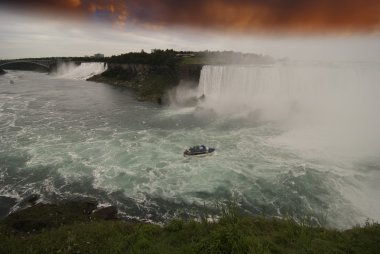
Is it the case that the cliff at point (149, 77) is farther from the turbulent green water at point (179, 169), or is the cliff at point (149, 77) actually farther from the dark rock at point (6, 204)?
the dark rock at point (6, 204)

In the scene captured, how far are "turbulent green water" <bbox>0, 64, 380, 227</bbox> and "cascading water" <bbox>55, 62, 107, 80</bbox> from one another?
7496 centimetres

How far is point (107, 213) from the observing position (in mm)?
17844

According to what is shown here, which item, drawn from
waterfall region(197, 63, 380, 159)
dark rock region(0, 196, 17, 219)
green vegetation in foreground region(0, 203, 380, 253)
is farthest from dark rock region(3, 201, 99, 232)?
waterfall region(197, 63, 380, 159)

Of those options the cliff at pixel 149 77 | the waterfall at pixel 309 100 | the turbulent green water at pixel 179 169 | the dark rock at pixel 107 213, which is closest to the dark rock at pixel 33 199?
the turbulent green water at pixel 179 169

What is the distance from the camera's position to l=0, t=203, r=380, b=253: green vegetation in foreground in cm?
1048

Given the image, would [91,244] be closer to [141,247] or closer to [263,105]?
[141,247]

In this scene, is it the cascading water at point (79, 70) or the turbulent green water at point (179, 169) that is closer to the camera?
the turbulent green water at point (179, 169)

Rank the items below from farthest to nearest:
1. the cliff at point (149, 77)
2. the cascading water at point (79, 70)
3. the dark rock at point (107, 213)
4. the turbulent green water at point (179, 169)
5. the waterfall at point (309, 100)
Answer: the cascading water at point (79, 70) → the cliff at point (149, 77) → the waterfall at point (309, 100) → the turbulent green water at point (179, 169) → the dark rock at point (107, 213)

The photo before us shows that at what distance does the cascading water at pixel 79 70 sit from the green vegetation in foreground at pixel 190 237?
101 meters

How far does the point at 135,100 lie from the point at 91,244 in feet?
163

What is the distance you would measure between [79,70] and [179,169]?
111 metres

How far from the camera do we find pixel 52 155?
1097 inches

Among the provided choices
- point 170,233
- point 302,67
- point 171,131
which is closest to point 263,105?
point 302,67

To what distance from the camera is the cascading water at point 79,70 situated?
112250mm
